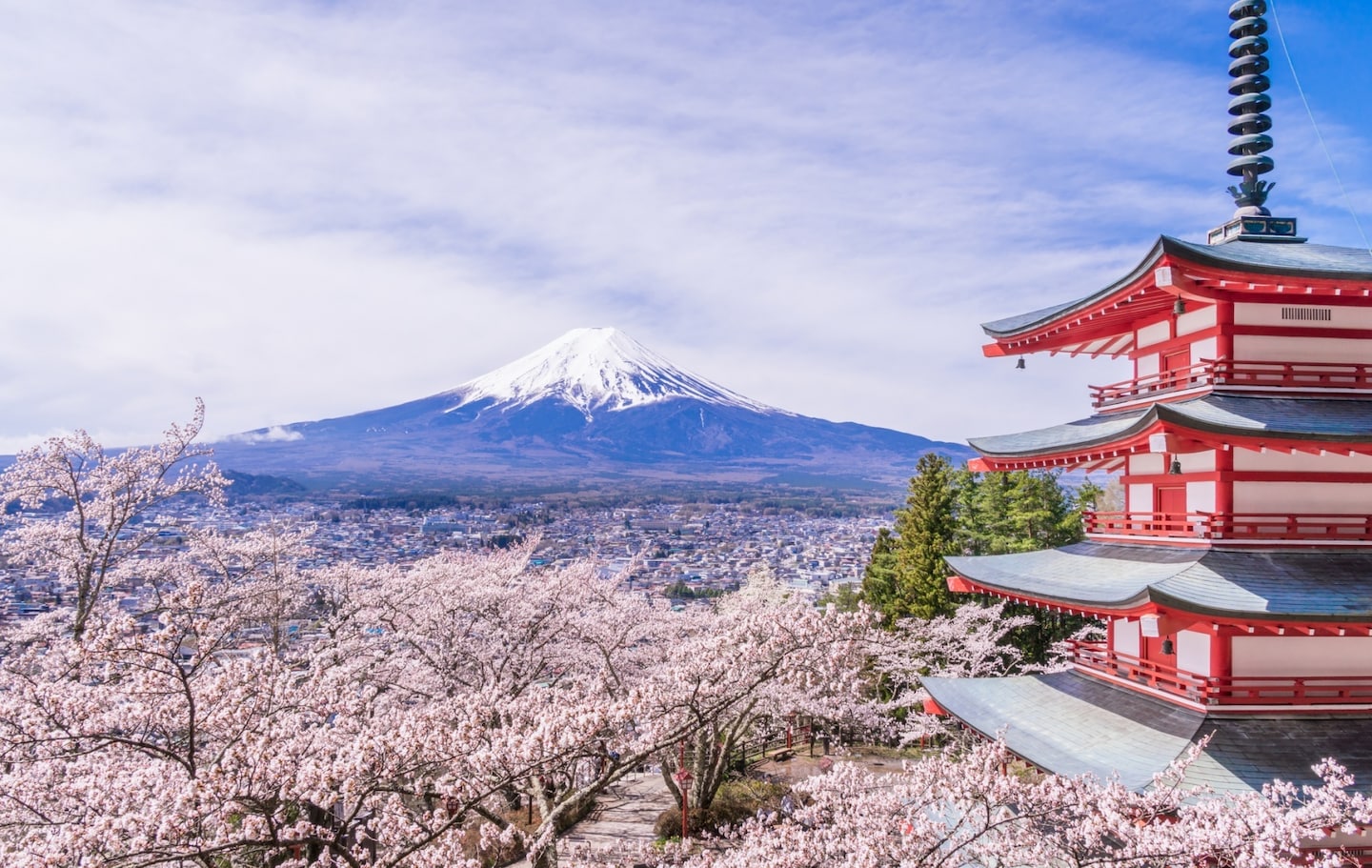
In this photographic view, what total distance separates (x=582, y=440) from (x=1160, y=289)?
108032 mm

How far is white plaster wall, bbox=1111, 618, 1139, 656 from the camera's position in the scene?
317 inches

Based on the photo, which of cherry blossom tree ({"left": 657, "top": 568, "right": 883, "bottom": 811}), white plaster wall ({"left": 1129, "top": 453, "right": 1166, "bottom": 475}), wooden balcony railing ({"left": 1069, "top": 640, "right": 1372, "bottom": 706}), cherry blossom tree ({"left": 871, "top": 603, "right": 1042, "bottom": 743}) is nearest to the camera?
wooden balcony railing ({"left": 1069, "top": 640, "right": 1372, "bottom": 706})

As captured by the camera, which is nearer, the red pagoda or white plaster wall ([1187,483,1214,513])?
the red pagoda

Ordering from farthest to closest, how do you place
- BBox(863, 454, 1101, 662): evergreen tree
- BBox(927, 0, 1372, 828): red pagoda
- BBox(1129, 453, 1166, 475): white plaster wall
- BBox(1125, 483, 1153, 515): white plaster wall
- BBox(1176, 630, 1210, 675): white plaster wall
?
1. BBox(863, 454, 1101, 662): evergreen tree
2. BBox(1125, 483, 1153, 515): white plaster wall
3. BBox(1129, 453, 1166, 475): white plaster wall
4. BBox(1176, 630, 1210, 675): white plaster wall
5. BBox(927, 0, 1372, 828): red pagoda

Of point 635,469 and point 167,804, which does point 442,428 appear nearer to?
point 635,469

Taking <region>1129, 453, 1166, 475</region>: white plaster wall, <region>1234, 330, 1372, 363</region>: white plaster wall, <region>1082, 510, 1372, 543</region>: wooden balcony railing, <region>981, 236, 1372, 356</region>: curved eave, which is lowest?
<region>1082, 510, 1372, 543</region>: wooden balcony railing

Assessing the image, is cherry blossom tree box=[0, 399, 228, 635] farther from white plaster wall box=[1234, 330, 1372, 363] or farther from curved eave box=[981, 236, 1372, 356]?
white plaster wall box=[1234, 330, 1372, 363]

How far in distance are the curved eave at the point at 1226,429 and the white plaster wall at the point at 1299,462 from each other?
1.06ft

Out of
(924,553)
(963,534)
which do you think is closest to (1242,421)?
(924,553)

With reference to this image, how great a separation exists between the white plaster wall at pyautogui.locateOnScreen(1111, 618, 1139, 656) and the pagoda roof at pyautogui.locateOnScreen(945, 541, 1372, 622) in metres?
0.75

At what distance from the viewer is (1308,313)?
7.34 m

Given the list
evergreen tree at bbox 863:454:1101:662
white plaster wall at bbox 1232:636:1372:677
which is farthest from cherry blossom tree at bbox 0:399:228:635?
evergreen tree at bbox 863:454:1101:662

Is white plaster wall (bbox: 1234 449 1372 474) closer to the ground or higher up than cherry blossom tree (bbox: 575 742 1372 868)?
higher up

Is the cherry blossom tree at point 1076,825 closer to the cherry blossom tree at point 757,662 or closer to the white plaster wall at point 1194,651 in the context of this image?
the white plaster wall at point 1194,651
